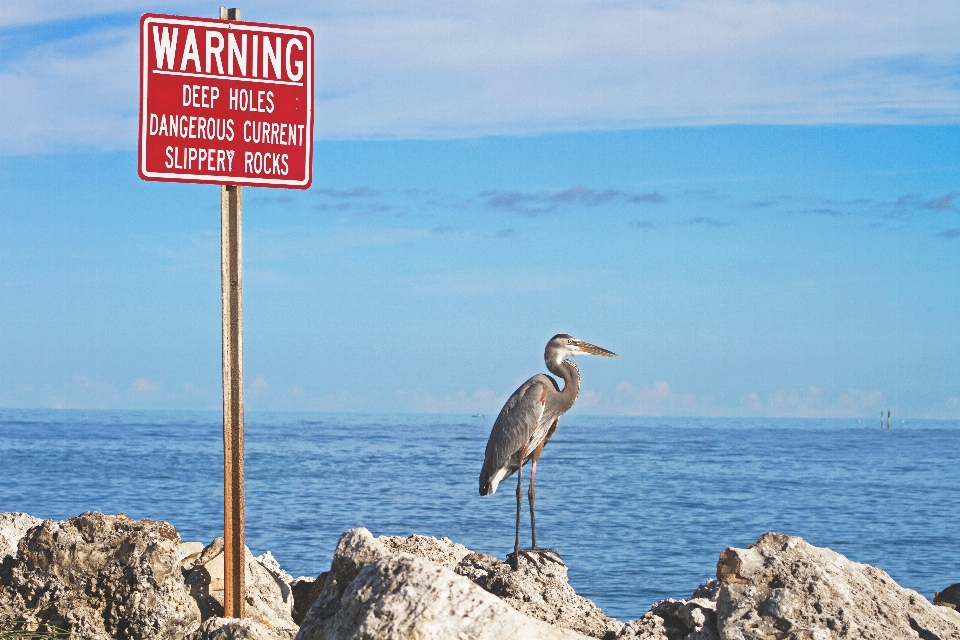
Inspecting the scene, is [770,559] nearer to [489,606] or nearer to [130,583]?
[489,606]

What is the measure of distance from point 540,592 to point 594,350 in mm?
1993

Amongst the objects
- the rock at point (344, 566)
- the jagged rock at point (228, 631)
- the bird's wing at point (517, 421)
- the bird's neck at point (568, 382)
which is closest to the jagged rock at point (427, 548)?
the bird's wing at point (517, 421)

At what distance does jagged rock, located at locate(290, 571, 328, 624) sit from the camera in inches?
259

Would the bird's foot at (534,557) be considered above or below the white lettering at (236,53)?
below

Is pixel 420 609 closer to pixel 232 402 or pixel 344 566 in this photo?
pixel 344 566

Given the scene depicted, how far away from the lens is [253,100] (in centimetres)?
622

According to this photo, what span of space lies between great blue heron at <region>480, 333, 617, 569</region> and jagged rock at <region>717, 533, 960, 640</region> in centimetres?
207

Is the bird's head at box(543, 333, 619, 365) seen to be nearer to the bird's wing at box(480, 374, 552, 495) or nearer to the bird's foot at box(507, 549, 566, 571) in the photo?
the bird's wing at box(480, 374, 552, 495)

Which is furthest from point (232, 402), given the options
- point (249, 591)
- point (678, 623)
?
point (678, 623)

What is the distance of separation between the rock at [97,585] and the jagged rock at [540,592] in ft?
5.24

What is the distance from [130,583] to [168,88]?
2725 millimetres

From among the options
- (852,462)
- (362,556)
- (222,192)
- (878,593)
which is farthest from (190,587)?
(852,462)

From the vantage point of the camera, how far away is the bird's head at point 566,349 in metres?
7.52

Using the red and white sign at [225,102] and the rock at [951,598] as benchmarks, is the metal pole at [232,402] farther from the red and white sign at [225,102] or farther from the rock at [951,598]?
the rock at [951,598]
